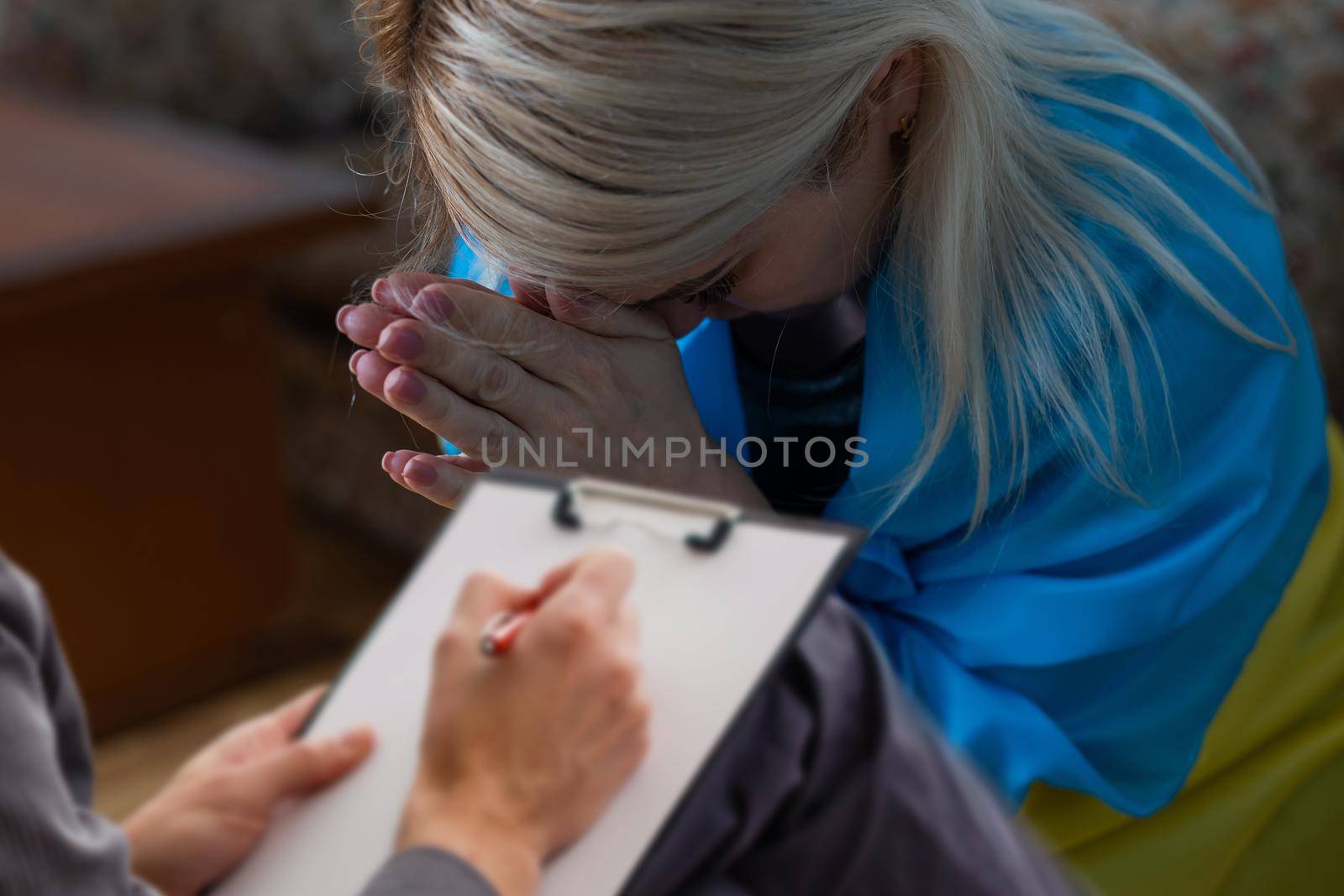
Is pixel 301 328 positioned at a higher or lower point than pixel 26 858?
lower

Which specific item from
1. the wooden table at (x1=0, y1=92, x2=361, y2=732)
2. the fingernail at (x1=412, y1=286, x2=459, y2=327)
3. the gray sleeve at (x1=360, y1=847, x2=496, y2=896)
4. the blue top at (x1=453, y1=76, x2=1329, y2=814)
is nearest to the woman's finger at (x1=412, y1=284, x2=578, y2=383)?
the fingernail at (x1=412, y1=286, x2=459, y2=327)

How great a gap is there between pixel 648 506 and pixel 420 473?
1.03ft

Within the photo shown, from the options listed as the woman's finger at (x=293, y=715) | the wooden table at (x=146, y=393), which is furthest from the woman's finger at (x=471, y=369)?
the wooden table at (x=146, y=393)

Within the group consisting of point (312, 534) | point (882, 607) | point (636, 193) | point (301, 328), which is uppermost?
point (636, 193)

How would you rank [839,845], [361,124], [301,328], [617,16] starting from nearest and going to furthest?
[839,845], [617,16], [301,328], [361,124]

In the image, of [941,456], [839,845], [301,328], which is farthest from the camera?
[301,328]

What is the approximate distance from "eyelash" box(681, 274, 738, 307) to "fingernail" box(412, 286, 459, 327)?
12 centimetres

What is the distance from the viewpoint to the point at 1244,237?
0.78 m

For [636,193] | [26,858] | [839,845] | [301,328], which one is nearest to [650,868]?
[839,845]

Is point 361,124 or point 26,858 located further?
point 361,124

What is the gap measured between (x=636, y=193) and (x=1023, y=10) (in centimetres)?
30

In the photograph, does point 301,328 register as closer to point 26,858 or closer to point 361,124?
point 361,124

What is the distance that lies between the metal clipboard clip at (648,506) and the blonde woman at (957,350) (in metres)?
0.22

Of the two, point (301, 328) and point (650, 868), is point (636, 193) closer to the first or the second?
point (650, 868)
